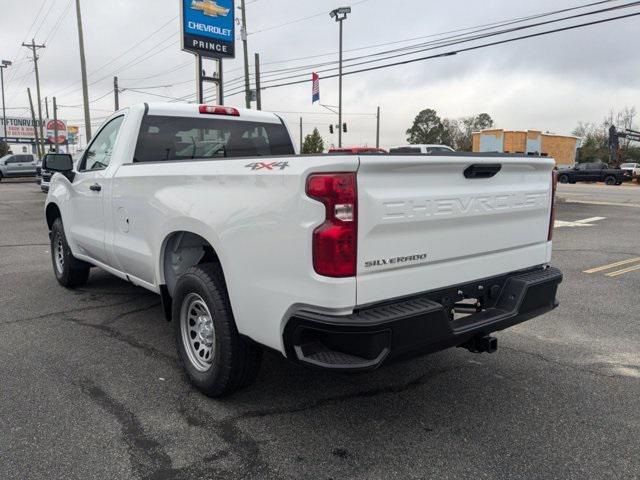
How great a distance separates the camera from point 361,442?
2.97m

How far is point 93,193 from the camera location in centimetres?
493

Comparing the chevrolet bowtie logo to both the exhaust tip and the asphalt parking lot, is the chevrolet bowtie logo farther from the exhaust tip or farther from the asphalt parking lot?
the exhaust tip

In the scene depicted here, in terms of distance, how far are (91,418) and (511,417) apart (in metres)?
2.52

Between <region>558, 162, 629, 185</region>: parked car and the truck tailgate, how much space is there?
3947cm

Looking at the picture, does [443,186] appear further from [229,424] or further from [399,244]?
[229,424]

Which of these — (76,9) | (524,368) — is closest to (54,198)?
(524,368)

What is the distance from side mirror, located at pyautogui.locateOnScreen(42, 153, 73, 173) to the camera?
5.35 meters

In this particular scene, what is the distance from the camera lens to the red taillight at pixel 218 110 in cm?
493

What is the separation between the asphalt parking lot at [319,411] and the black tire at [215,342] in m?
0.16

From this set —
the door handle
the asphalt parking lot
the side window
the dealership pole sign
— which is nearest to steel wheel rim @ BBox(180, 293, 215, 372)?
the asphalt parking lot

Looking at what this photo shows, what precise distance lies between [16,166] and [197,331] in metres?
36.0

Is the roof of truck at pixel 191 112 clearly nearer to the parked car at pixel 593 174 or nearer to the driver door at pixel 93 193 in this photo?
the driver door at pixel 93 193

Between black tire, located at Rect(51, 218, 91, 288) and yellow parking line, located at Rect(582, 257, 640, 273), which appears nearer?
black tire, located at Rect(51, 218, 91, 288)

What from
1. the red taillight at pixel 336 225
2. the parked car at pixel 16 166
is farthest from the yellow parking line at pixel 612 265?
the parked car at pixel 16 166
